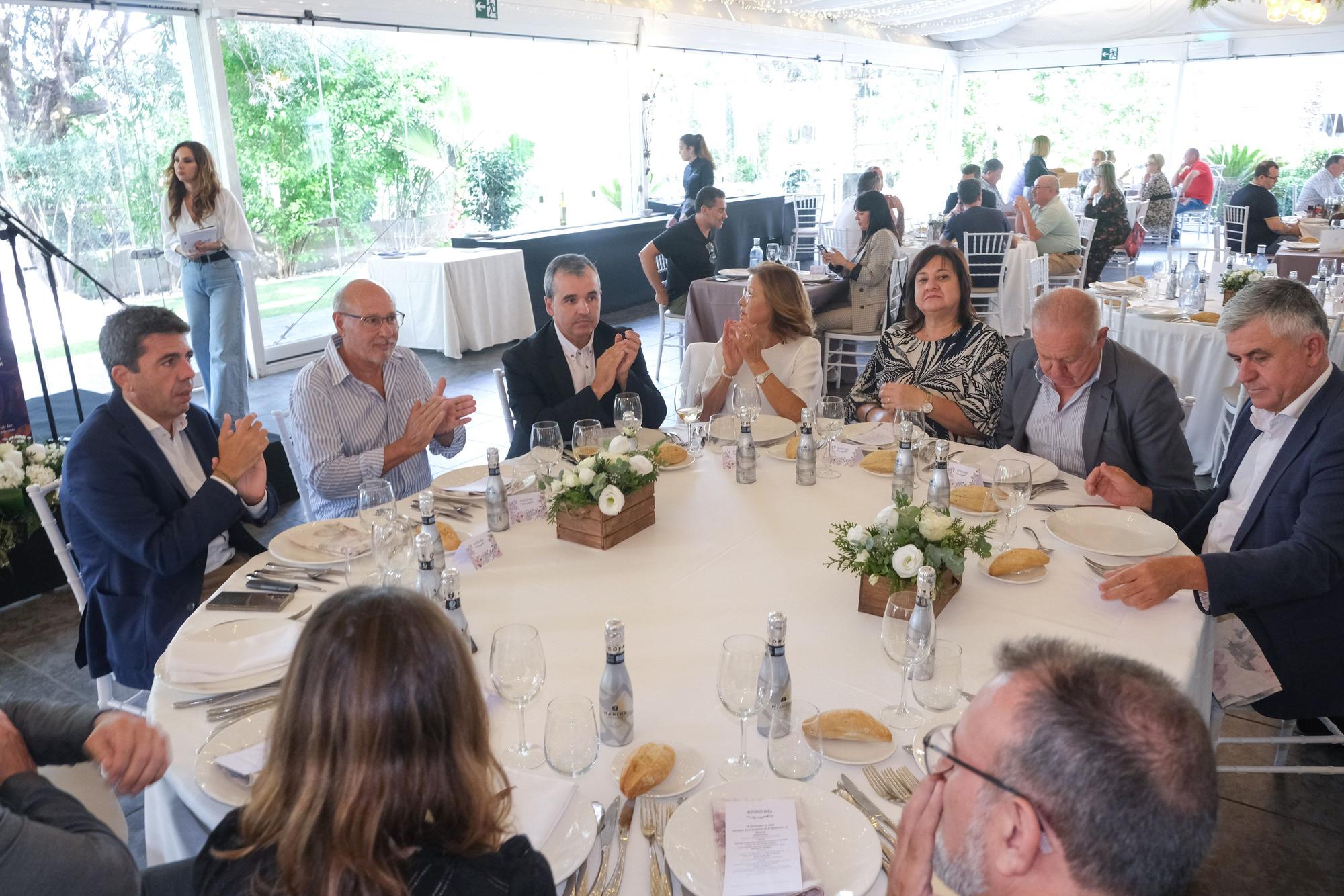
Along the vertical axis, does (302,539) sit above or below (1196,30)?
below

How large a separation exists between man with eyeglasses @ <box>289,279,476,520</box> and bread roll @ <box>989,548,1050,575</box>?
179 cm

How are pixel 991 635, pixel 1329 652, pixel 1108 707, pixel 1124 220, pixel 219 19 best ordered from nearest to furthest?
pixel 1108 707 → pixel 991 635 → pixel 1329 652 → pixel 219 19 → pixel 1124 220

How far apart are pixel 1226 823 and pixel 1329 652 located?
0.66 meters

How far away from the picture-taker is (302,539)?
7.91 ft

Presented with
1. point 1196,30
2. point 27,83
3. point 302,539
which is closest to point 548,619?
point 302,539

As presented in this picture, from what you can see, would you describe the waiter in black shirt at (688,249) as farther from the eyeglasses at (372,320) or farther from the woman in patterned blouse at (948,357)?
the eyeglasses at (372,320)

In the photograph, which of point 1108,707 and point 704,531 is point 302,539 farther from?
point 1108,707

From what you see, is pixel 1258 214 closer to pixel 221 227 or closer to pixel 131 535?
pixel 221 227

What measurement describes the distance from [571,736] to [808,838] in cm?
41

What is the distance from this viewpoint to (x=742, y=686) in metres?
1.54

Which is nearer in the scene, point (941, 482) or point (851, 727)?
point (851, 727)

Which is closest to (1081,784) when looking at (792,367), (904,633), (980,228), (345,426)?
(904,633)

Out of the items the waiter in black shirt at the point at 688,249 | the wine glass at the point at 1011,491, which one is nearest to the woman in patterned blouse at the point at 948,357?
the wine glass at the point at 1011,491

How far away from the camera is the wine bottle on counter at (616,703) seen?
5.21ft
